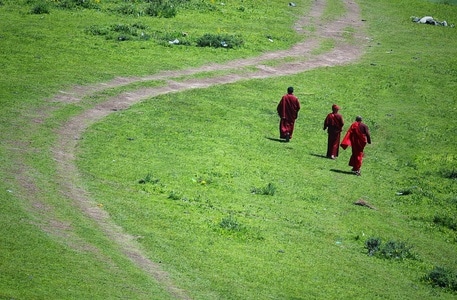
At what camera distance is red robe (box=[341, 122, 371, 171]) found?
3122 cm

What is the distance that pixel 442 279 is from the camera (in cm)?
2270

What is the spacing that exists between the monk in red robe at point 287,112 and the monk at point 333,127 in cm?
155

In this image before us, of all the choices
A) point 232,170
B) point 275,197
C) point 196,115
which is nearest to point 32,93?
point 196,115

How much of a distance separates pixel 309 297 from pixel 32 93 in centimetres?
1805

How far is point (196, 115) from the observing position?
1390 inches

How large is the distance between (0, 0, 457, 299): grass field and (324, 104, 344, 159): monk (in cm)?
57

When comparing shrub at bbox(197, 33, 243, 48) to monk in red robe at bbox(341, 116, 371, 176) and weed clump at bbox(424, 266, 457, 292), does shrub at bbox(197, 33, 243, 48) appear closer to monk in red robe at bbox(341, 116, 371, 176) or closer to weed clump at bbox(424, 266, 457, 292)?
monk in red robe at bbox(341, 116, 371, 176)

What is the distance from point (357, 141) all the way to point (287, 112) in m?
3.50

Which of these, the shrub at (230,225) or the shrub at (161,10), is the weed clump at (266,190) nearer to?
the shrub at (230,225)

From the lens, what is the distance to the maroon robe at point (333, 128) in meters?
32.4

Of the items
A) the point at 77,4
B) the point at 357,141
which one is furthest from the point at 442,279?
the point at 77,4

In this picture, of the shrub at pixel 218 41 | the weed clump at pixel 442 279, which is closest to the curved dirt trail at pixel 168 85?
the shrub at pixel 218 41

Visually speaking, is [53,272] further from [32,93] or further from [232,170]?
[32,93]

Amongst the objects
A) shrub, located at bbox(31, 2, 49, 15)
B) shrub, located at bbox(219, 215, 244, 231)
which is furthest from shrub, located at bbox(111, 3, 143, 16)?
shrub, located at bbox(219, 215, 244, 231)
